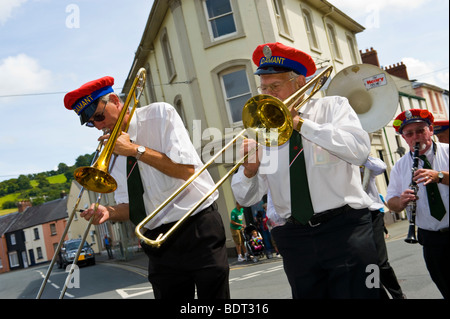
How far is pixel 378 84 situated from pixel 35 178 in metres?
2.40

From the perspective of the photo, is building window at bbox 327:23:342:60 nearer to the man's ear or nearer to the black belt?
the man's ear

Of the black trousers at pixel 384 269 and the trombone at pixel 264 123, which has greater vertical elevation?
the trombone at pixel 264 123

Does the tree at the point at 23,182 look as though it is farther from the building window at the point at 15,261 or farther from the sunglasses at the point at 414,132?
the building window at the point at 15,261

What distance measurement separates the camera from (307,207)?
1.89 metres

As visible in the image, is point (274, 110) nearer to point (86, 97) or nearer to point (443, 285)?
point (86, 97)

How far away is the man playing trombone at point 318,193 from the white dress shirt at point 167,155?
0.98 feet

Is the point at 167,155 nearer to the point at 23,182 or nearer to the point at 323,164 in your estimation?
the point at 323,164

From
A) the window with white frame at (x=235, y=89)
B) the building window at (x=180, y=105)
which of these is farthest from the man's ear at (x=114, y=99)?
the window with white frame at (x=235, y=89)

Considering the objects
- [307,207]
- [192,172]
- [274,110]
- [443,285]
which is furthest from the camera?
[443,285]

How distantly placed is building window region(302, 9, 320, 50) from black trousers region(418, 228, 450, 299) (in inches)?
155

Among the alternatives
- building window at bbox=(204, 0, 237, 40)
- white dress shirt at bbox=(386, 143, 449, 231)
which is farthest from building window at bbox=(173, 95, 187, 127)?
white dress shirt at bbox=(386, 143, 449, 231)

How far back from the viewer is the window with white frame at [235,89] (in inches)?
381

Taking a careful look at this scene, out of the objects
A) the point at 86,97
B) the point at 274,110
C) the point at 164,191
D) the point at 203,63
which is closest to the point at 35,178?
the point at 86,97

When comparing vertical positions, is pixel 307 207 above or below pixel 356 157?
below
